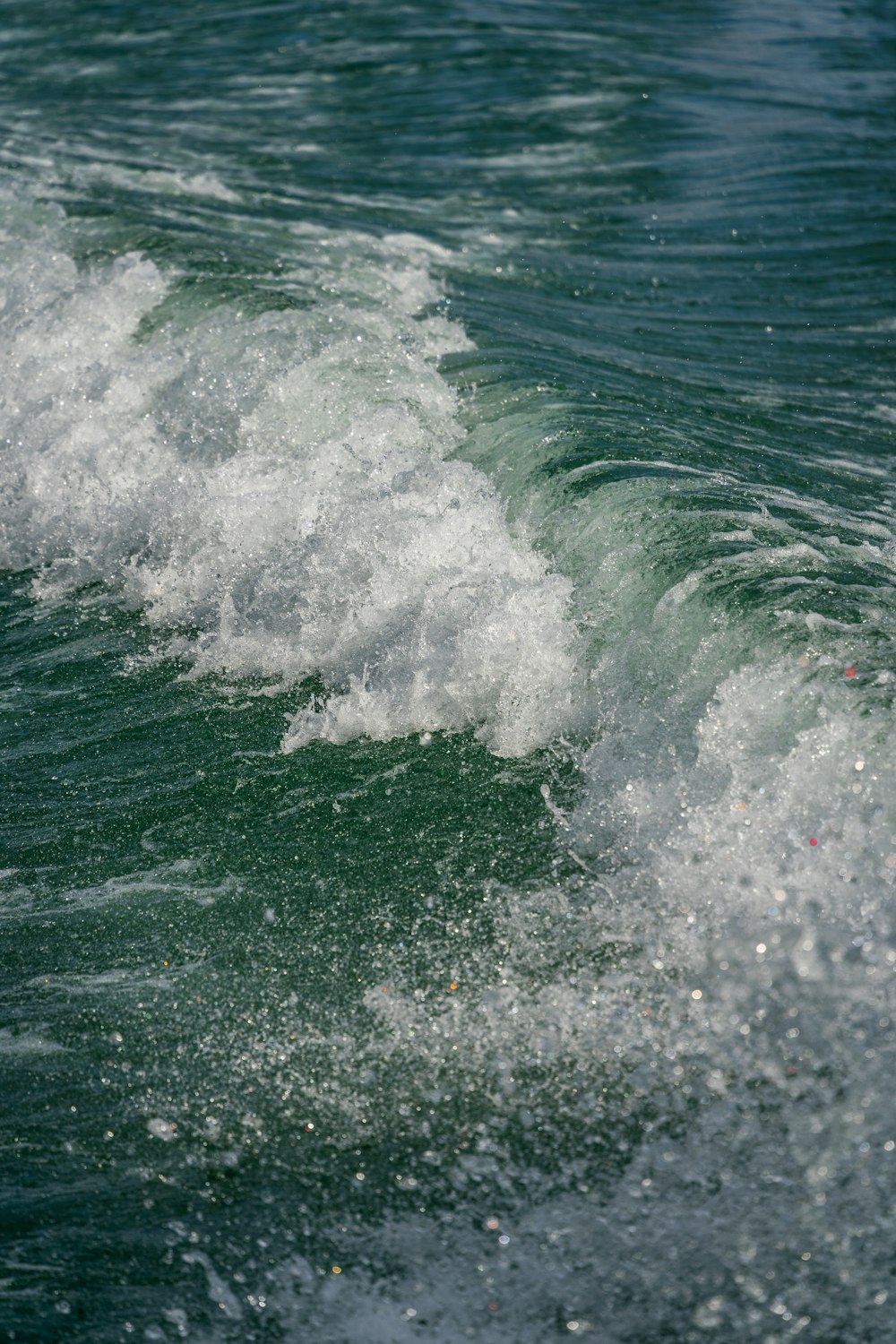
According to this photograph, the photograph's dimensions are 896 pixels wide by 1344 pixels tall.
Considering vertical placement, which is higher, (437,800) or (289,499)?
(289,499)

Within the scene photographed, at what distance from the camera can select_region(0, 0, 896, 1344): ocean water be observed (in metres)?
3.16

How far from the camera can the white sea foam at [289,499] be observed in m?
4.95

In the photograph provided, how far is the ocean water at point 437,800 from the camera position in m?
3.16

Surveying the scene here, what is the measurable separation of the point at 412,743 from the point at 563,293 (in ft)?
17.2

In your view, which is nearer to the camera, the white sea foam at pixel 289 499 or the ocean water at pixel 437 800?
the ocean water at pixel 437 800

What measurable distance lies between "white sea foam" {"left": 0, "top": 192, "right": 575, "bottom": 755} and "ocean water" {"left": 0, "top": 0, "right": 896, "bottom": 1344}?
0.07 feet

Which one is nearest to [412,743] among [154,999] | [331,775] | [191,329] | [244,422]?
[331,775]

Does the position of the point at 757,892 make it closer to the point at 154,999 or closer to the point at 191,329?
the point at 154,999

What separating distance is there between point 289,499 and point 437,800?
6.13 feet

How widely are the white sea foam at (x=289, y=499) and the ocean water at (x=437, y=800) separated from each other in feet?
0.07

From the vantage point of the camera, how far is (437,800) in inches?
179

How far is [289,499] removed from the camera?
5836mm

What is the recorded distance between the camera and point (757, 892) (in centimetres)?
381

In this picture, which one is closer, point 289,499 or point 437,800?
point 437,800
